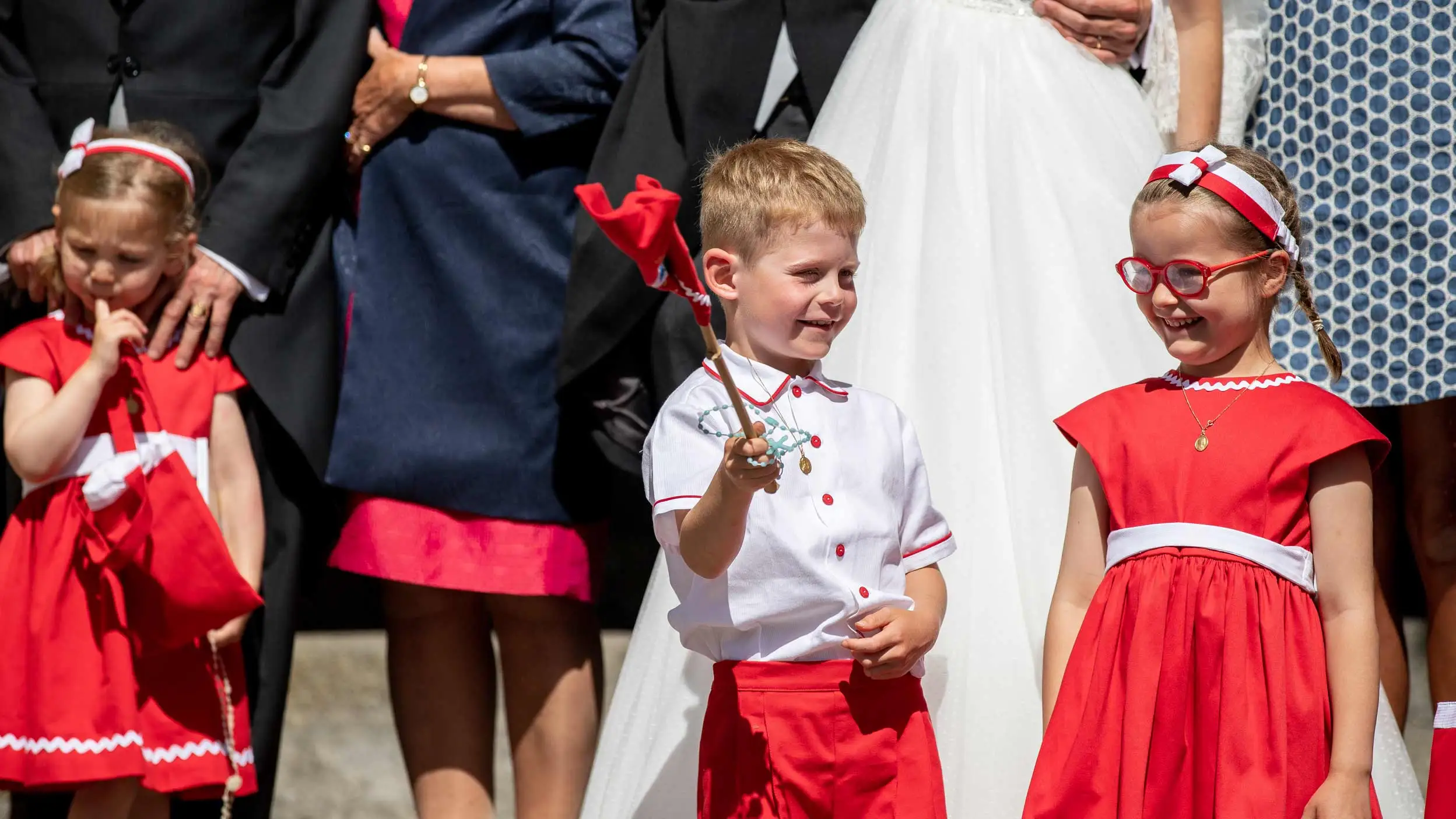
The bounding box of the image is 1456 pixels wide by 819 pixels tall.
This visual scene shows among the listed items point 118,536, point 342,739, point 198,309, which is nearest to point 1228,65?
point 198,309

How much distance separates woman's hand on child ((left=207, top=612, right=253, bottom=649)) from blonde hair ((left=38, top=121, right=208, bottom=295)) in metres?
0.70

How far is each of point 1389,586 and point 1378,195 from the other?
28.7 inches

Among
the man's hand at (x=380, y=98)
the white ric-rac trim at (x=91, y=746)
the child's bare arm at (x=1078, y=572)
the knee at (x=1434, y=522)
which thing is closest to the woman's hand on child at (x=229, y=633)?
the white ric-rac trim at (x=91, y=746)

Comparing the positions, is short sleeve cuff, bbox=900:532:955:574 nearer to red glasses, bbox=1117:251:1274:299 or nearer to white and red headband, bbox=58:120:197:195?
red glasses, bbox=1117:251:1274:299

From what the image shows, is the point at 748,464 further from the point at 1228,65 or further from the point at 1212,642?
the point at 1228,65

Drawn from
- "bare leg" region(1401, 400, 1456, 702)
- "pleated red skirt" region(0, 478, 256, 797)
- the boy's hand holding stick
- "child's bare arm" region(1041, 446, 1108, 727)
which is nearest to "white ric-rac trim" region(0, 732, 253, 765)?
"pleated red skirt" region(0, 478, 256, 797)

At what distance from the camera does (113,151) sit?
3240mm

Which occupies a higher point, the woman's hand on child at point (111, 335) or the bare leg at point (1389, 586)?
the woman's hand on child at point (111, 335)

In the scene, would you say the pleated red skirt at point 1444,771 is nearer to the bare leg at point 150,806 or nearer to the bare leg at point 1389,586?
the bare leg at point 1389,586

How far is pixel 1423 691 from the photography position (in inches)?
166

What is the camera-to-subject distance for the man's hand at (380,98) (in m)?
3.39

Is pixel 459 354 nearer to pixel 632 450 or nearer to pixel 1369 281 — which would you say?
pixel 632 450

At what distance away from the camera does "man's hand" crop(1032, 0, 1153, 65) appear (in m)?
3.26

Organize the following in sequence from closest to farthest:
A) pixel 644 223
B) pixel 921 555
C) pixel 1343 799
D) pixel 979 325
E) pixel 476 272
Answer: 1. pixel 644 223
2. pixel 1343 799
3. pixel 921 555
4. pixel 979 325
5. pixel 476 272
